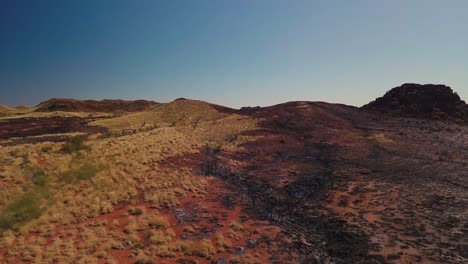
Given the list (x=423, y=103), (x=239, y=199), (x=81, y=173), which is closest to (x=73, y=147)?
(x=81, y=173)

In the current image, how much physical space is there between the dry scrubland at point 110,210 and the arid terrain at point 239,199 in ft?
0.31

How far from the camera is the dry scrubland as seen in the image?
16.8 m

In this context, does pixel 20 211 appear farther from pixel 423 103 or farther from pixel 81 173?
pixel 423 103

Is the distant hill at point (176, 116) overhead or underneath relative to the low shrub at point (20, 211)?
overhead

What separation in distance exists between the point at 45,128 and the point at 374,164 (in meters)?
52.0

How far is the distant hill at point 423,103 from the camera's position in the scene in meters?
61.2

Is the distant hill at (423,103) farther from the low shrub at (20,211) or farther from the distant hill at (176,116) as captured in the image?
the low shrub at (20,211)

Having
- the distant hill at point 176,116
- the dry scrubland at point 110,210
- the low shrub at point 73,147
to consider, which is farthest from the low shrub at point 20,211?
the distant hill at point 176,116

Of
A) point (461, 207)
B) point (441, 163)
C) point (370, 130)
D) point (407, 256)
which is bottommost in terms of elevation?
point (407, 256)

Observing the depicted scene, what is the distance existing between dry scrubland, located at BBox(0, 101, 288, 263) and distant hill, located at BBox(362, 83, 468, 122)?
50.2 meters

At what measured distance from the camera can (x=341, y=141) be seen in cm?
→ 4138

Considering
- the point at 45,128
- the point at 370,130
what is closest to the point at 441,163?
the point at 370,130

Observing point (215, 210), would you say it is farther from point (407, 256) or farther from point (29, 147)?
point (29, 147)

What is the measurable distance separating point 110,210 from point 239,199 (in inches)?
366
